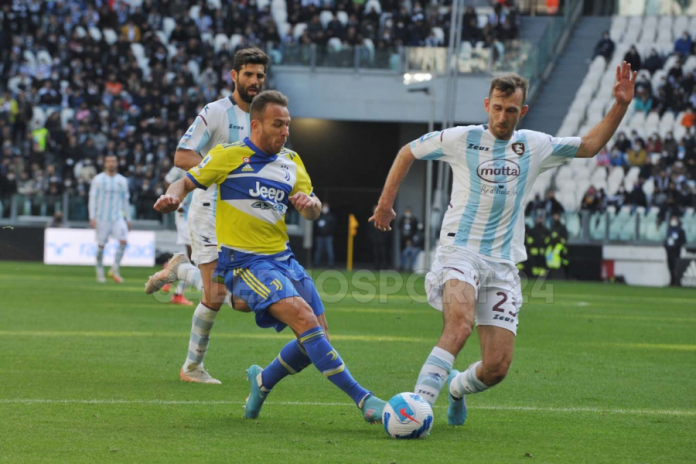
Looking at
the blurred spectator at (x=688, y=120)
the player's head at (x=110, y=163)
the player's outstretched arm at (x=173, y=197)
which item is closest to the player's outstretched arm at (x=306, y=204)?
the player's outstretched arm at (x=173, y=197)

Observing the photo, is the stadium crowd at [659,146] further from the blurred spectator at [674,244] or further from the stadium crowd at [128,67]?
the stadium crowd at [128,67]

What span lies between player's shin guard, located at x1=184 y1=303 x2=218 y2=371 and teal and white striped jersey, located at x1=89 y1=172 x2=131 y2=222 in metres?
12.8

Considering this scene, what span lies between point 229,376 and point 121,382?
0.94 meters

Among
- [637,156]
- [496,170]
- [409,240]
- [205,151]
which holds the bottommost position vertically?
[409,240]

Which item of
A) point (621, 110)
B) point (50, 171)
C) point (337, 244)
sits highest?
point (621, 110)

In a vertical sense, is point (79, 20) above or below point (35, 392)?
above

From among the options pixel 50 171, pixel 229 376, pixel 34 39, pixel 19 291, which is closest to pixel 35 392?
pixel 229 376

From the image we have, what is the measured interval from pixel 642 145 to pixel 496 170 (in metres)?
26.6

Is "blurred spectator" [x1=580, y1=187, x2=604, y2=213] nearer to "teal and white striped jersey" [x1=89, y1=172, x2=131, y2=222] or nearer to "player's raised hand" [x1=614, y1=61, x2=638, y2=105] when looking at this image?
"teal and white striped jersey" [x1=89, y1=172, x2=131, y2=222]

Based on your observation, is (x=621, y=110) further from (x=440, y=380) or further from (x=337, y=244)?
(x=337, y=244)

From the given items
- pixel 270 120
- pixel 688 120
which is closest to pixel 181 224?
pixel 270 120

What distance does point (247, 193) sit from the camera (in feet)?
22.0

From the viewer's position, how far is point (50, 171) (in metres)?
31.5

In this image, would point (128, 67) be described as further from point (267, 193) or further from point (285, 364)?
point (285, 364)
